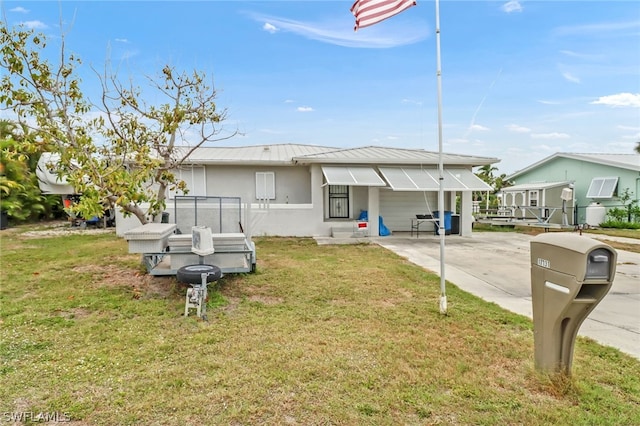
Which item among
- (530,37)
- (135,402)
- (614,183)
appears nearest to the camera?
(135,402)

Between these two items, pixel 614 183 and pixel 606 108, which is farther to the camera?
pixel 614 183

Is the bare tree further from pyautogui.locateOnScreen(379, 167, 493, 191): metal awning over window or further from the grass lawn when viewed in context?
pyautogui.locateOnScreen(379, 167, 493, 191): metal awning over window

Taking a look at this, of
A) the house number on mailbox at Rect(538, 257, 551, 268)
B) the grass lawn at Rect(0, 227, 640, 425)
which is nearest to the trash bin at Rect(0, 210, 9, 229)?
the grass lawn at Rect(0, 227, 640, 425)

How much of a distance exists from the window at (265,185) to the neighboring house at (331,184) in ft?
0.11

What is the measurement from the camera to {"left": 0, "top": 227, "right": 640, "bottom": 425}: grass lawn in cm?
292

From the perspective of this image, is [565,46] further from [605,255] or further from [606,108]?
[605,255]

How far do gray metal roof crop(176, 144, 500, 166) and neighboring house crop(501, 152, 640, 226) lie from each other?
21.4 ft

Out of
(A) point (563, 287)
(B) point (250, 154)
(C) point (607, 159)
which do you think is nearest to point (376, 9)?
(A) point (563, 287)

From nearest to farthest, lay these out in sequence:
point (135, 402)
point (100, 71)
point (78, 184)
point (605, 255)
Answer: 1. point (605, 255)
2. point (135, 402)
3. point (78, 184)
4. point (100, 71)

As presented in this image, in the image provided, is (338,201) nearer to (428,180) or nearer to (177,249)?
(428,180)

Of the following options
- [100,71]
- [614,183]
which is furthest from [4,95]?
[614,183]

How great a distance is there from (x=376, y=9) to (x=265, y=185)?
12.1 metres

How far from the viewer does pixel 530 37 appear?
11.6m

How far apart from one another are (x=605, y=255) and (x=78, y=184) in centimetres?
718
